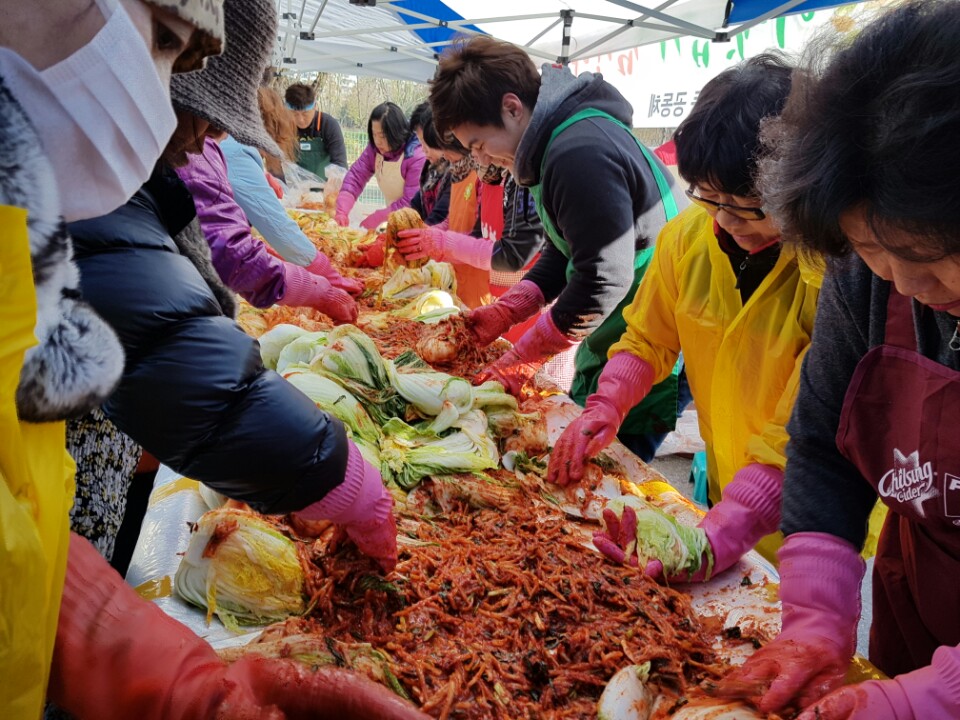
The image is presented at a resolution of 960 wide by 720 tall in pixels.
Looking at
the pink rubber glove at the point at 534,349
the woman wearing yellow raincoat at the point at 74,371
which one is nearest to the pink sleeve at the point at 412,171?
the pink rubber glove at the point at 534,349

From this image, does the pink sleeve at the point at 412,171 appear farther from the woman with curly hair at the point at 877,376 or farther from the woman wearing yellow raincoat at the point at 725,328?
the woman with curly hair at the point at 877,376

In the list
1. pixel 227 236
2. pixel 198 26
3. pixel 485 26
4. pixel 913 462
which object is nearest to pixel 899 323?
pixel 913 462

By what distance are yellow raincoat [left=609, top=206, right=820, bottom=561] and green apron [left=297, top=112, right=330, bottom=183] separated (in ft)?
28.4

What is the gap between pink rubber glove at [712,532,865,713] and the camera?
4.81ft

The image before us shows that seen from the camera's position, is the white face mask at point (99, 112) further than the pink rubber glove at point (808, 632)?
No

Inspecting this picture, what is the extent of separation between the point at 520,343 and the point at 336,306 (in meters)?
1.28

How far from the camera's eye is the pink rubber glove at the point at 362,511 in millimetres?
1698

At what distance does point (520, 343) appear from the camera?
11.6ft

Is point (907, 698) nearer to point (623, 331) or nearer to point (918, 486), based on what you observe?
point (918, 486)

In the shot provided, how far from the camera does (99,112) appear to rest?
3.31 ft

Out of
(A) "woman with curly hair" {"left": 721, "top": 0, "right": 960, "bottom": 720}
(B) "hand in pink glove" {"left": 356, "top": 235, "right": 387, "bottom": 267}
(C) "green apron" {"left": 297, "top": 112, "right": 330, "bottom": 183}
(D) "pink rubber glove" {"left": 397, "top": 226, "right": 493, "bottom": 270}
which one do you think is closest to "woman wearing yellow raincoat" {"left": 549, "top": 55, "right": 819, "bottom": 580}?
(A) "woman with curly hair" {"left": 721, "top": 0, "right": 960, "bottom": 720}

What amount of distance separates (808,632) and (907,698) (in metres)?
0.30

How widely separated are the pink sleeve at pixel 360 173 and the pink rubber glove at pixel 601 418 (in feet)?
21.3

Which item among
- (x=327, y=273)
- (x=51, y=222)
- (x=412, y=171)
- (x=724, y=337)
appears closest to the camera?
(x=51, y=222)
